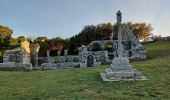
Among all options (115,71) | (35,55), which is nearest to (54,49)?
(35,55)

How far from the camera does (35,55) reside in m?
52.8

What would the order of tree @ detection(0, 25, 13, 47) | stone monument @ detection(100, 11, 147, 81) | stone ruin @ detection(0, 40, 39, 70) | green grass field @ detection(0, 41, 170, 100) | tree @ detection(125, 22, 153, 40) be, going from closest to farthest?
green grass field @ detection(0, 41, 170, 100) < stone monument @ detection(100, 11, 147, 81) < stone ruin @ detection(0, 40, 39, 70) < tree @ detection(0, 25, 13, 47) < tree @ detection(125, 22, 153, 40)

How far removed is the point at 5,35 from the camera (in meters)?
71.4

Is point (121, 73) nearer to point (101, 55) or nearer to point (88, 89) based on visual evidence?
point (88, 89)

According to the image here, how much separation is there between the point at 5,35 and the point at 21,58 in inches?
1107

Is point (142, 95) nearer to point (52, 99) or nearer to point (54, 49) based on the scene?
point (52, 99)

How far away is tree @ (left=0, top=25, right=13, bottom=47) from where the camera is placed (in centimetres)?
6931

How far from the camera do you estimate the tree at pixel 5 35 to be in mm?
69312

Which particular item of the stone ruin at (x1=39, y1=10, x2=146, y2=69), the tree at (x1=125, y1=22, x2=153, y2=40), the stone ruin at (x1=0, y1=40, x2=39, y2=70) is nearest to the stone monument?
the stone ruin at (x1=39, y1=10, x2=146, y2=69)

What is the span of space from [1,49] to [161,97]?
5935cm

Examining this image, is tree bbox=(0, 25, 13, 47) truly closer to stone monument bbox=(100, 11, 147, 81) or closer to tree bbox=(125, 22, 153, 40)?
tree bbox=(125, 22, 153, 40)

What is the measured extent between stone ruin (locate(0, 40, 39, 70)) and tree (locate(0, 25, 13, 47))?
17012 millimetres

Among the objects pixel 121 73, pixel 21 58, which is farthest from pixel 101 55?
pixel 121 73

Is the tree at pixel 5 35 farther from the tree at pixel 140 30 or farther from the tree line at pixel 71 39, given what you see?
the tree at pixel 140 30
